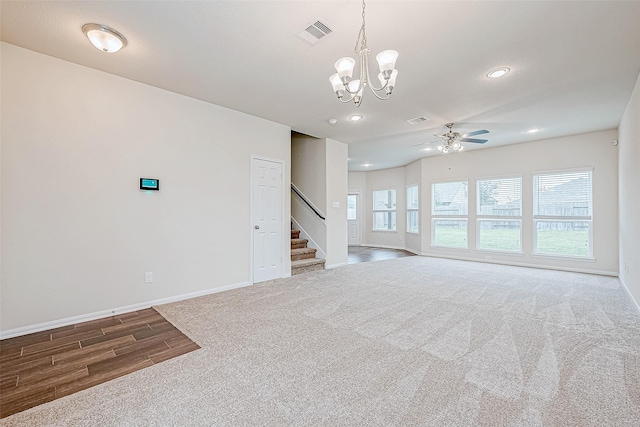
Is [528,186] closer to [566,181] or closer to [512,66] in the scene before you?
[566,181]

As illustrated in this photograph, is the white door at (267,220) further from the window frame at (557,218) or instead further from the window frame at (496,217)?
the window frame at (557,218)

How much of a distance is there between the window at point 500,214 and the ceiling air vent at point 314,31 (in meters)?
6.22

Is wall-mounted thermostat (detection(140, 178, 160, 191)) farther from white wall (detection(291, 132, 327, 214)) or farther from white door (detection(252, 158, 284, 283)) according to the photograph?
white wall (detection(291, 132, 327, 214))

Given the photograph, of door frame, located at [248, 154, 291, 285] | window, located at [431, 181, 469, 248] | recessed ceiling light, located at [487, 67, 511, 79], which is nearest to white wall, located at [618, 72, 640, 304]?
recessed ceiling light, located at [487, 67, 511, 79]

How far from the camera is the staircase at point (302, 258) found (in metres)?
5.59

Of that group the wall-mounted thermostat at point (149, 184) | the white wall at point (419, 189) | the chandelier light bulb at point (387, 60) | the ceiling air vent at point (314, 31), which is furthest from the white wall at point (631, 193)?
the wall-mounted thermostat at point (149, 184)

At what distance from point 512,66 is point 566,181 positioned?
14.2 feet

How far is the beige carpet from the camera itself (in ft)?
5.47

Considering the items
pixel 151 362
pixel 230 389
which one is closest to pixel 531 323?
pixel 230 389

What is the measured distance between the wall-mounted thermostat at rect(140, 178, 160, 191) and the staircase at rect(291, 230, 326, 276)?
2.80 meters

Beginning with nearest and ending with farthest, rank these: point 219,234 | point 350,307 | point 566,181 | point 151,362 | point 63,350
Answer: point 151,362 → point 63,350 → point 350,307 → point 219,234 → point 566,181

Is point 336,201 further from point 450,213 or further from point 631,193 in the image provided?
point 631,193

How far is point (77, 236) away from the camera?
3.10m

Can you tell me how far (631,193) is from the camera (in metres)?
3.86
